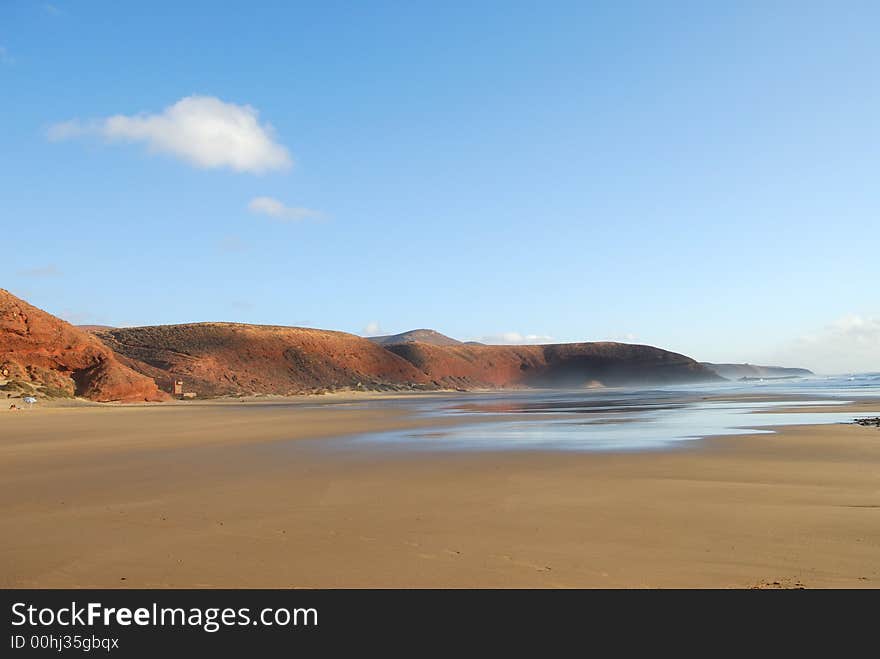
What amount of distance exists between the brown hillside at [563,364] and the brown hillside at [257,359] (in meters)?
25.0

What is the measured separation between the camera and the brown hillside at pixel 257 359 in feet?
248

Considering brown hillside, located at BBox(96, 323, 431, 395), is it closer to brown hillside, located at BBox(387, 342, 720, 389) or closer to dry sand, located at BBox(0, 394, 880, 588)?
brown hillside, located at BBox(387, 342, 720, 389)

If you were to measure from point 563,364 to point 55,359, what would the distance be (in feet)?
388

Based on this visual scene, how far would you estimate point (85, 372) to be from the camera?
47906 mm

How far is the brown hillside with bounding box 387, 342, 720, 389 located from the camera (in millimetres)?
137175

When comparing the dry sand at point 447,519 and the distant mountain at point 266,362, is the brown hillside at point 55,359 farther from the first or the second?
the dry sand at point 447,519

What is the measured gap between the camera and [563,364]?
492ft

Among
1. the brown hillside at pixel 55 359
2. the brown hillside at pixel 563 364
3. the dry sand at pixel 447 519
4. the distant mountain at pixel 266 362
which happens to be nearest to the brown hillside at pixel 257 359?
the distant mountain at pixel 266 362

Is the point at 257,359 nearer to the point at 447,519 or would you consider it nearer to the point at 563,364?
the point at 563,364

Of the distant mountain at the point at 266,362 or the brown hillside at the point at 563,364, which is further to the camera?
the brown hillside at the point at 563,364

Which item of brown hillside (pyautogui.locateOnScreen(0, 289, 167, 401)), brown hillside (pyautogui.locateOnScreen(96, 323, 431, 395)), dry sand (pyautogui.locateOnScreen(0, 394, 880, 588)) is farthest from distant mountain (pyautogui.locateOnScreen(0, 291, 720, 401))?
dry sand (pyautogui.locateOnScreen(0, 394, 880, 588))

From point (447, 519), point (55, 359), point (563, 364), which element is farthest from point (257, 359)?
point (447, 519)

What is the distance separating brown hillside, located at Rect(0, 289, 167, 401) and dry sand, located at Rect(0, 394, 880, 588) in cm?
3499
